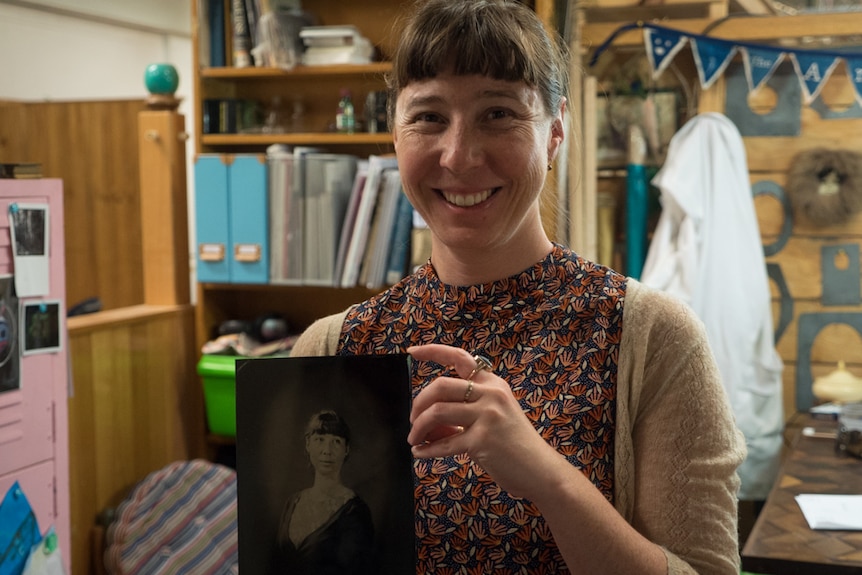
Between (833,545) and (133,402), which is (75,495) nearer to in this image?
(133,402)

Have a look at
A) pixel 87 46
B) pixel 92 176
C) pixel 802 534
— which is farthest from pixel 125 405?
pixel 87 46

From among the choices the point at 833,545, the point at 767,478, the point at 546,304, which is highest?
the point at 546,304

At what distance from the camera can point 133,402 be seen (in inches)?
118

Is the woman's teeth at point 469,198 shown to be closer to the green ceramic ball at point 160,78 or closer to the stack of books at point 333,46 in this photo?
the stack of books at point 333,46

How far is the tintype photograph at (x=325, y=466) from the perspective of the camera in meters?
0.89

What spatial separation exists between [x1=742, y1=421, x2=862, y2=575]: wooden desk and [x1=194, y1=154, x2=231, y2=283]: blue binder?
1.86m

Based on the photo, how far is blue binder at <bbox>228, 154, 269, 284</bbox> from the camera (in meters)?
3.09

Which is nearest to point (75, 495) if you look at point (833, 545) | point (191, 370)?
point (191, 370)

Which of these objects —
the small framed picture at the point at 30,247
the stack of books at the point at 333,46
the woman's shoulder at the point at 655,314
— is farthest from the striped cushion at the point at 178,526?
the woman's shoulder at the point at 655,314

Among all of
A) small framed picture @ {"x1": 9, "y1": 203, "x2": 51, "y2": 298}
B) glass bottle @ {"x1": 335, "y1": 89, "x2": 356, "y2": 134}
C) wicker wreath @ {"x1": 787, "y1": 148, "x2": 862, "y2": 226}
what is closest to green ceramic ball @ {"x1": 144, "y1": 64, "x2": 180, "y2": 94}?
glass bottle @ {"x1": 335, "y1": 89, "x2": 356, "y2": 134}

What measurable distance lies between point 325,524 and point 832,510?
1489 mm

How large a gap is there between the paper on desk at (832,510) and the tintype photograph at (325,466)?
134cm

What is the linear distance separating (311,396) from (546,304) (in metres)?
0.26

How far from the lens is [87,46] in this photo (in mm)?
5195
